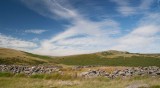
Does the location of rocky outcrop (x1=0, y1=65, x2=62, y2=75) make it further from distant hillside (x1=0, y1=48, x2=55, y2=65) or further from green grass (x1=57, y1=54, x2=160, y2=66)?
green grass (x1=57, y1=54, x2=160, y2=66)

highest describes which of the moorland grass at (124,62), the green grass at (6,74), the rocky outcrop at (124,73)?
the moorland grass at (124,62)

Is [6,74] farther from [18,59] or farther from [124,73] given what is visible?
[18,59]

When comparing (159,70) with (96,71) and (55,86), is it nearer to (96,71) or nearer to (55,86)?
(96,71)

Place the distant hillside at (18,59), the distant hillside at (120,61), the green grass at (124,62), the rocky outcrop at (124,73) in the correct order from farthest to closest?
1. the distant hillside at (120,61)
2. the green grass at (124,62)
3. the distant hillside at (18,59)
4. the rocky outcrop at (124,73)

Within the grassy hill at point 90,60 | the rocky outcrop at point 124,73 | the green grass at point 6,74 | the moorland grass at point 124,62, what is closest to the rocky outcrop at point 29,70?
the green grass at point 6,74

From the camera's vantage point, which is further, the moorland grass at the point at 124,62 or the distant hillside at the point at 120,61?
the distant hillside at the point at 120,61

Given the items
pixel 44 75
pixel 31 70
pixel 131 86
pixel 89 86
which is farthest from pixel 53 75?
pixel 131 86

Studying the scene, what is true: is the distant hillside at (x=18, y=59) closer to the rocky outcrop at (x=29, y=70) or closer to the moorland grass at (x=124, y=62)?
the moorland grass at (x=124, y=62)

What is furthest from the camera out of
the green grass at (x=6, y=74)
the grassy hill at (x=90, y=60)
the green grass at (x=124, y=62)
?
the green grass at (x=124, y=62)

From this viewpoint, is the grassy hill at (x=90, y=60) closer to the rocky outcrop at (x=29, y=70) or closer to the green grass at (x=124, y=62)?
the green grass at (x=124, y=62)

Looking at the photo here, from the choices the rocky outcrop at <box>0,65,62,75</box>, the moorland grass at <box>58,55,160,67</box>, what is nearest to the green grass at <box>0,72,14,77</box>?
the rocky outcrop at <box>0,65,62,75</box>

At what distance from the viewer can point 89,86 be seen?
27781 millimetres

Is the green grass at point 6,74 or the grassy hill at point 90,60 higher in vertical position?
the grassy hill at point 90,60

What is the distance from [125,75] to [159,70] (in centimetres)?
564
